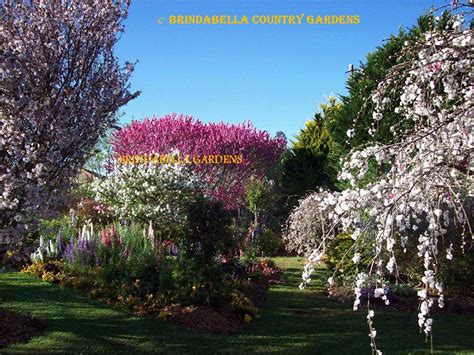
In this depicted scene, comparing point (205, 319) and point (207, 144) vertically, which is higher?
point (207, 144)

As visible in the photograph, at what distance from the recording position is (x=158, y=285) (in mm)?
9102

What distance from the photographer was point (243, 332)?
765 cm

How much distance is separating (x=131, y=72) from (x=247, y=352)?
4520 millimetres

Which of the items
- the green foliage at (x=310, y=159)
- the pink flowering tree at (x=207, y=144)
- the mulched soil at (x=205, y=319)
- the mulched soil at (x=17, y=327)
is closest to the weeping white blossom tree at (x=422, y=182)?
the mulched soil at (x=205, y=319)

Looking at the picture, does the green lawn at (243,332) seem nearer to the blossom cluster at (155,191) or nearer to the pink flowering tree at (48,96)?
the pink flowering tree at (48,96)

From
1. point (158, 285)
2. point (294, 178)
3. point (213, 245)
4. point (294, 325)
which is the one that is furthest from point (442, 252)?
point (294, 178)

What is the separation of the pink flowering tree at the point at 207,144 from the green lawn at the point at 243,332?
14617 mm

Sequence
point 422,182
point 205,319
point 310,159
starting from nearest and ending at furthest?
point 422,182 → point 205,319 → point 310,159

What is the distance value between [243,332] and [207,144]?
17382 mm

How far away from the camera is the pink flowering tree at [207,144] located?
24375 millimetres

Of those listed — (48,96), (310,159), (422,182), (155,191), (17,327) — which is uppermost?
(310,159)

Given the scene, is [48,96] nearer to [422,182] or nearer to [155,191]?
[422,182]

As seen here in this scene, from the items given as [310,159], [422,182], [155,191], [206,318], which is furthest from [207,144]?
[422,182]

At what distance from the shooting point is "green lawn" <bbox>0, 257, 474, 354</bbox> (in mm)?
6855
